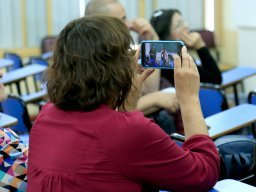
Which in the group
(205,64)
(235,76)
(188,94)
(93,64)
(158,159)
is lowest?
(235,76)

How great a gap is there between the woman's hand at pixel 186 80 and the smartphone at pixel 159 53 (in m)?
0.06

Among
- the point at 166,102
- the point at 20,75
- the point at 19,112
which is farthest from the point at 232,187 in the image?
the point at 20,75

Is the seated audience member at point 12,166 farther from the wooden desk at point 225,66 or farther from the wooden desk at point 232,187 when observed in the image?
the wooden desk at point 225,66

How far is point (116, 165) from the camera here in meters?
1.13

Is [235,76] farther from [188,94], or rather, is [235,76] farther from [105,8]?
[188,94]

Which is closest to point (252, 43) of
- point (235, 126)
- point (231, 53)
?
point (231, 53)

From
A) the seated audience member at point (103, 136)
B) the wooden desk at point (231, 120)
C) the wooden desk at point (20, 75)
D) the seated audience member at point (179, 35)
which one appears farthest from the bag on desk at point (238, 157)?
the wooden desk at point (20, 75)

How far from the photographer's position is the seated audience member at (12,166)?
4.80ft

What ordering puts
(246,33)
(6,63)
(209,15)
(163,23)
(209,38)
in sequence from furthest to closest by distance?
1. (209,15)
2. (209,38)
3. (246,33)
4. (6,63)
5. (163,23)

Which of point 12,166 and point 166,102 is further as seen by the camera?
point 166,102

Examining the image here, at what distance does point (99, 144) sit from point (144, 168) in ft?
0.37

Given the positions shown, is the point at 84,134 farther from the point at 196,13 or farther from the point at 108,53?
the point at 196,13

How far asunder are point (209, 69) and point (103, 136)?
2574 millimetres

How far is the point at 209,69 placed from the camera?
3615 millimetres
